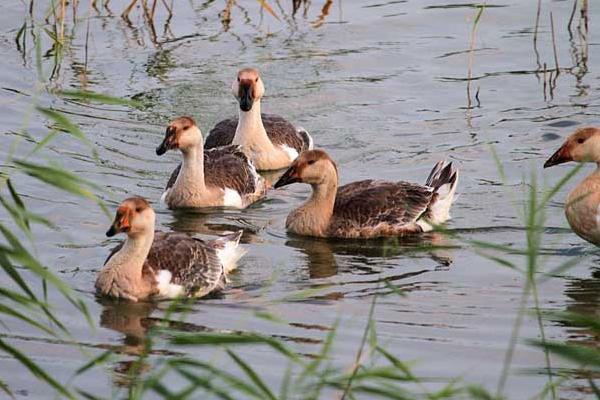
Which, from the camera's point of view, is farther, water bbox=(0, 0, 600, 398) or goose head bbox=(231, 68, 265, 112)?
goose head bbox=(231, 68, 265, 112)

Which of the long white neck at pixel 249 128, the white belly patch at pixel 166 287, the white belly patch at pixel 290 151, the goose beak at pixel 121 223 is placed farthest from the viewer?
the white belly patch at pixel 290 151

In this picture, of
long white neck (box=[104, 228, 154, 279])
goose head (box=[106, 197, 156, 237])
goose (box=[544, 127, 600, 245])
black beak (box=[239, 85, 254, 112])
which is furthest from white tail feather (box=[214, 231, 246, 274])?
black beak (box=[239, 85, 254, 112])

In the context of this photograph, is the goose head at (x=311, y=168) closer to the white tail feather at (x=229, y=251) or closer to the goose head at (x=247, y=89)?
the white tail feather at (x=229, y=251)

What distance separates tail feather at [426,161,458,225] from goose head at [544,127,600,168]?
1.04m

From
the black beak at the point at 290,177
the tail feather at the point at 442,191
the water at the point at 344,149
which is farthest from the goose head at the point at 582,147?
the black beak at the point at 290,177

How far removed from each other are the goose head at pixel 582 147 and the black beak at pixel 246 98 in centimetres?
386

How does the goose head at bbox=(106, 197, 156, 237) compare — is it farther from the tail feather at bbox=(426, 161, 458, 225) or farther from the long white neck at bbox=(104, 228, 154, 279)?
the tail feather at bbox=(426, 161, 458, 225)

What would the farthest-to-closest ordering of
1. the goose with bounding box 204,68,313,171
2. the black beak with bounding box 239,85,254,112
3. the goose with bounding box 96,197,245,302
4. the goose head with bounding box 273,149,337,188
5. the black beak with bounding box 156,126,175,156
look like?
the goose with bounding box 204,68,313,171, the black beak with bounding box 239,85,254,112, the black beak with bounding box 156,126,175,156, the goose head with bounding box 273,149,337,188, the goose with bounding box 96,197,245,302

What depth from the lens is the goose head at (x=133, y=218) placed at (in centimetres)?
1028

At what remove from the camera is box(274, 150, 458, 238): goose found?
1280cm

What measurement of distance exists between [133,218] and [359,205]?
10.4ft

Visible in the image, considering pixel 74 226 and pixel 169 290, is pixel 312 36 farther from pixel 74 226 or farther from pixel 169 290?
pixel 169 290

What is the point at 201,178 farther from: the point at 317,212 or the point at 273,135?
the point at 273,135

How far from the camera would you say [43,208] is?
12.9 meters
